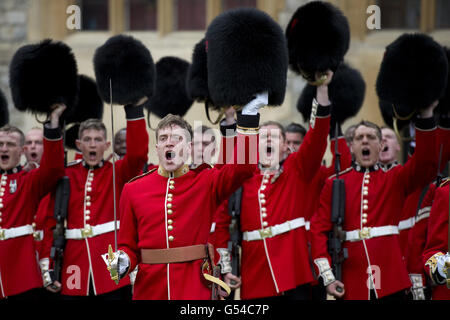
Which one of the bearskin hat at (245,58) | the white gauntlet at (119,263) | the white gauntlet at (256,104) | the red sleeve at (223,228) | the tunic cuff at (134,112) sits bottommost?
the red sleeve at (223,228)

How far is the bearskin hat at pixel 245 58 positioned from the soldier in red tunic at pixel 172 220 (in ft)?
1.09

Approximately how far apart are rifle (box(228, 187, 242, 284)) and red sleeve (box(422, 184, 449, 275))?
1.35 metres

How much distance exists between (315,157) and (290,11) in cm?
526

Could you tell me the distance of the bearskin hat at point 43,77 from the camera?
576 cm

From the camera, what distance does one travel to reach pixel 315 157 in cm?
521

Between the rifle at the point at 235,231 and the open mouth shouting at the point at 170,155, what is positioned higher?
the open mouth shouting at the point at 170,155

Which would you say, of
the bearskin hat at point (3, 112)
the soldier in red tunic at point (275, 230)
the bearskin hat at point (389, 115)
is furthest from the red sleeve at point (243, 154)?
the bearskin hat at point (3, 112)

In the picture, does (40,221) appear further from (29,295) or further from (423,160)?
(423,160)

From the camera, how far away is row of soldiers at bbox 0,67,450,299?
430 cm

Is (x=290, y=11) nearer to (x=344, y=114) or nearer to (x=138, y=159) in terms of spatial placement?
(x=344, y=114)

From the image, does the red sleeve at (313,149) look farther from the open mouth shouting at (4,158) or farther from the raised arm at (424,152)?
the open mouth shouting at (4,158)

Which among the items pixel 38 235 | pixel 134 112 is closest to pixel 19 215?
pixel 38 235

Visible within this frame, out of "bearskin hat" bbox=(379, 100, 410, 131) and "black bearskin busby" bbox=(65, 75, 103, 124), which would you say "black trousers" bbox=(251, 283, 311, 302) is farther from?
"black bearskin busby" bbox=(65, 75, 103, 124)
